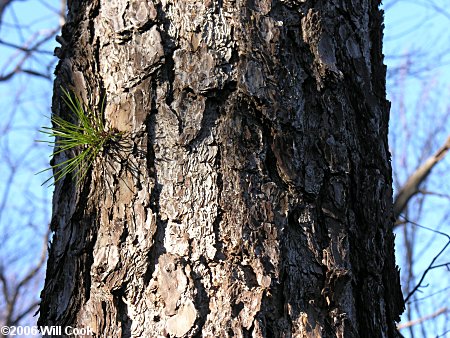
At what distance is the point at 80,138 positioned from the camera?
132 cm

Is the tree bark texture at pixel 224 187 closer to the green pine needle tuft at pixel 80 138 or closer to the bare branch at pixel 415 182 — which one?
the green pine needle tuft at pixel 80 138

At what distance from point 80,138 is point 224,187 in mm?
363

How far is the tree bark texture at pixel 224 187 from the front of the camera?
3.92 ft

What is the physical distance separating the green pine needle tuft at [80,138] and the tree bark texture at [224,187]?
0.03 m

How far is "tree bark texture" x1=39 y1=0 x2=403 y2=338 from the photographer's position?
119 centimetres

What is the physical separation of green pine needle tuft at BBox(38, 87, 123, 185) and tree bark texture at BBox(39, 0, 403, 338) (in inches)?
1.0

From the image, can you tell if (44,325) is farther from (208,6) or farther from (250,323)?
(208,6)

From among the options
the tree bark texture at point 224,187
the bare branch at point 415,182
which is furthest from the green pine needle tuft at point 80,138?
the bare branch at point 415,182

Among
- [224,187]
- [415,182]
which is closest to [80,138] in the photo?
[224,187]

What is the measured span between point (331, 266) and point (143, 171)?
0.47m

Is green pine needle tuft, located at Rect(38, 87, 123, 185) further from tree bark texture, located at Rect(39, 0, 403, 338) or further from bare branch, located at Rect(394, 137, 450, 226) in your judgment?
bare branch, located at Rect(394, 137, 450, 226)

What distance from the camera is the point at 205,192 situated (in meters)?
1.23

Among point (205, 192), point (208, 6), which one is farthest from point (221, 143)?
point (208, 6)

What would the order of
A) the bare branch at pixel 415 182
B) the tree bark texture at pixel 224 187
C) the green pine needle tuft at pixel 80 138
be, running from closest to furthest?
the tree bark texture at pixel 224 187
the green pine needle tuft at pixel 80 138
the bare branch at pixel 415 182
